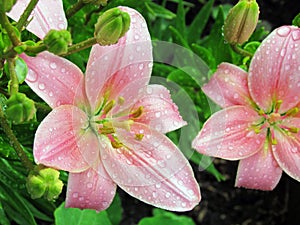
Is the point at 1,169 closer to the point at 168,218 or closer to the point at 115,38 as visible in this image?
the point at 115,38

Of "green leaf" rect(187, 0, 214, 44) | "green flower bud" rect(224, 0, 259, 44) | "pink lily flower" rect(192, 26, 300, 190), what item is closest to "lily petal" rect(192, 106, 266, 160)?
"pink lily flower" rect(192, 26, 300, 190)

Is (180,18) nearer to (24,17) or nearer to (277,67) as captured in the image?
(277,67)

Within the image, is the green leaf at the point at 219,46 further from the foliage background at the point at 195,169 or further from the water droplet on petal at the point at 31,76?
the water droplet on petal at the point at 31,76

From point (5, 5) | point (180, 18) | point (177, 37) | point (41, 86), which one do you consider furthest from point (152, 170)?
point (180, 18)

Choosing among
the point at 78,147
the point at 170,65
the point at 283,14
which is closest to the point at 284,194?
the point at 283,14

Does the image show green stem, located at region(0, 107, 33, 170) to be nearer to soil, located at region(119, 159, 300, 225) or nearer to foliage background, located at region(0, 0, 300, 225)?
foliage background, located at region(0, 0, 300, 225)

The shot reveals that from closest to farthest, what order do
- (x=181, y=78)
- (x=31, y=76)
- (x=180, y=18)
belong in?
(x=31, y=76) < (x=181, y=78) < (x=180, y=18)
